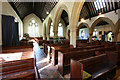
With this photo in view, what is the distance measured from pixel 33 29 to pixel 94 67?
18461 millimetres

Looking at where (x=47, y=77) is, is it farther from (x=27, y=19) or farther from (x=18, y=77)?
(x=27, y=19)

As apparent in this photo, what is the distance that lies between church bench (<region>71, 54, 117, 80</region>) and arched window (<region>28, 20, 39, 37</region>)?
1791cm

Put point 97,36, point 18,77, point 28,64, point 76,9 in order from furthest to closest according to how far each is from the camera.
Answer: point 97,36 → point 76,9 → point 28,64 → point 18,77

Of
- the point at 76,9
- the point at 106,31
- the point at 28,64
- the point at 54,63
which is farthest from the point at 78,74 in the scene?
the point at 106,31

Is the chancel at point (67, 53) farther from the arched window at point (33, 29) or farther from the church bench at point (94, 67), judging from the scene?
the arched window at point (33, 29)

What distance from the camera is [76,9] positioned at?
15.6ft

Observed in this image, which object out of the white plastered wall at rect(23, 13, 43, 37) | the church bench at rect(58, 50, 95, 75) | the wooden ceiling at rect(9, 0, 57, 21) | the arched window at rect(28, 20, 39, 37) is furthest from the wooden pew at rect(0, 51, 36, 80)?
the arched window at rect(28, 20, 39, 37)

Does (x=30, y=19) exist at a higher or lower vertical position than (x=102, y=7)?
higher

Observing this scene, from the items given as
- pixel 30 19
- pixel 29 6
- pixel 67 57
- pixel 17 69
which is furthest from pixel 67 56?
pixel 30 19

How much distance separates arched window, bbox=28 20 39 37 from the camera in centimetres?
1754

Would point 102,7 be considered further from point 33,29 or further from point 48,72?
point 33,29

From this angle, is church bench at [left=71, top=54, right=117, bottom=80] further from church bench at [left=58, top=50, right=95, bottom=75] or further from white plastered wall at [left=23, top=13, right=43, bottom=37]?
white plastered wall at [left=23, top=13, right=43, bottom=37]

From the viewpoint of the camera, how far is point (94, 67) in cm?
222

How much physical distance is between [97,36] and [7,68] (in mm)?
15734
